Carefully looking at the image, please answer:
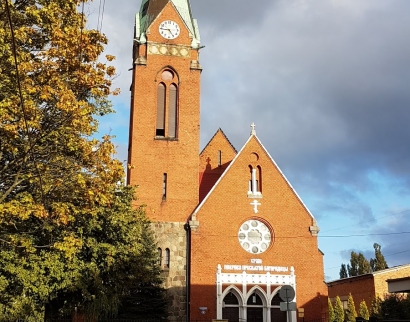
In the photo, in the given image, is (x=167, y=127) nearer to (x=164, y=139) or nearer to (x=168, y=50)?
(x=164, y=139)

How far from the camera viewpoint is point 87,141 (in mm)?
16047

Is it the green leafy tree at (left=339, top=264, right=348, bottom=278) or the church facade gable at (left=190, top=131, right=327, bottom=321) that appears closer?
the church facade gable at (left=190, top=131, right=327, bottom=321)

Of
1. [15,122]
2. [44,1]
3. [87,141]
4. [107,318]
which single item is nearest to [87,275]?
[107,318]

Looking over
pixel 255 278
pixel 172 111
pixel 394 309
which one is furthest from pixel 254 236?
pixel 172 111

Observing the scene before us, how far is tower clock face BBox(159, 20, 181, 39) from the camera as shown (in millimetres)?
35250

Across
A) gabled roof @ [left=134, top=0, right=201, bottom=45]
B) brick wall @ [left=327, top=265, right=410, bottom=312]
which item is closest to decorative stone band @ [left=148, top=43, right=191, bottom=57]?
gabled roof @ [left=134, top=0, right=201, bottom=45]

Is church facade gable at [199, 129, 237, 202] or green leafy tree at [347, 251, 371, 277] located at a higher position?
church facade gable at [199, 129, 237, 202]

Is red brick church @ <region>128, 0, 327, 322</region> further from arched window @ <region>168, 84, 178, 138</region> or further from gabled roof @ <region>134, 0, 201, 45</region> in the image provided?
gabled roof @ <region>134, 0, 201, 45</region>

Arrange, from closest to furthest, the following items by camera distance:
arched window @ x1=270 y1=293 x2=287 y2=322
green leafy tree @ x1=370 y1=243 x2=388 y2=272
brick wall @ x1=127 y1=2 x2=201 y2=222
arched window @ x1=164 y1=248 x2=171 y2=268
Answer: arched window @ x1=270 y1=293 x2=287 y2=322 < arched window @ x1=164 y1=248 x2=171 y2=268 < brick wall @ x1=127 y1=2 x2=201 y2=222 < green leafy tree @ x1=370 y1=243 x2=388 y2=272

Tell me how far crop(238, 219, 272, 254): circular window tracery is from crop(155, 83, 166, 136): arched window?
27.1 feet

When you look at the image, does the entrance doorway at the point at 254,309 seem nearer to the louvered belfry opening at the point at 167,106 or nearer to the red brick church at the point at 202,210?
the red brick church at the point at 202,210

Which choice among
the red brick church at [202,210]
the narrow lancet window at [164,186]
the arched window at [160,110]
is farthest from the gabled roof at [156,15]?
the narrow lancet window at [164,186]

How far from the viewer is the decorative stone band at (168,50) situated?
34.7 m

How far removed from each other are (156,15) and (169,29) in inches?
55.4
